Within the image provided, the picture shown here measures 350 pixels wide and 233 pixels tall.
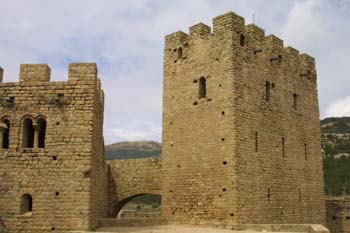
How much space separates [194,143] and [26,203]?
21.8ft

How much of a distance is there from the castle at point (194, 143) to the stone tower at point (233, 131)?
40 millimetres

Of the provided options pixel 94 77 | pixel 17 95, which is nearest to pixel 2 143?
pixel 17 95

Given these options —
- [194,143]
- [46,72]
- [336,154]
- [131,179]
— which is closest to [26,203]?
[46,72]

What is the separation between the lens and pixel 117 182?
61.1 ft

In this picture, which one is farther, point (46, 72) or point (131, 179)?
point (131, 179)

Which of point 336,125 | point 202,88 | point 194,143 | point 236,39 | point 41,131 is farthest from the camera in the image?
point 336,125

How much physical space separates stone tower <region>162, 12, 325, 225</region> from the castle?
4cm

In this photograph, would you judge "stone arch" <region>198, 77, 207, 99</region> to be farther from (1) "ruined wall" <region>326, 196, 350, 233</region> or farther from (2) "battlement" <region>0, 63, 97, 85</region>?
(1) "ruined wall" <region>326, 196, 350, 233</region>

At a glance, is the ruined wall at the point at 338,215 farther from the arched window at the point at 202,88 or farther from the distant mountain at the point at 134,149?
the distant mountain at the point at 134,149

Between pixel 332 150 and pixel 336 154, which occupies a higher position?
pixel 332 150

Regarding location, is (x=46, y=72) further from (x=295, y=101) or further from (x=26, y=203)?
(x=295, y=101)

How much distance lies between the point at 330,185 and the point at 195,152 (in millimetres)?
29739

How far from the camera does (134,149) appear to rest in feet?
288

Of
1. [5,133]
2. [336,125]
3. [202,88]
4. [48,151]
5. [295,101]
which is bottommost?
[48,151]
